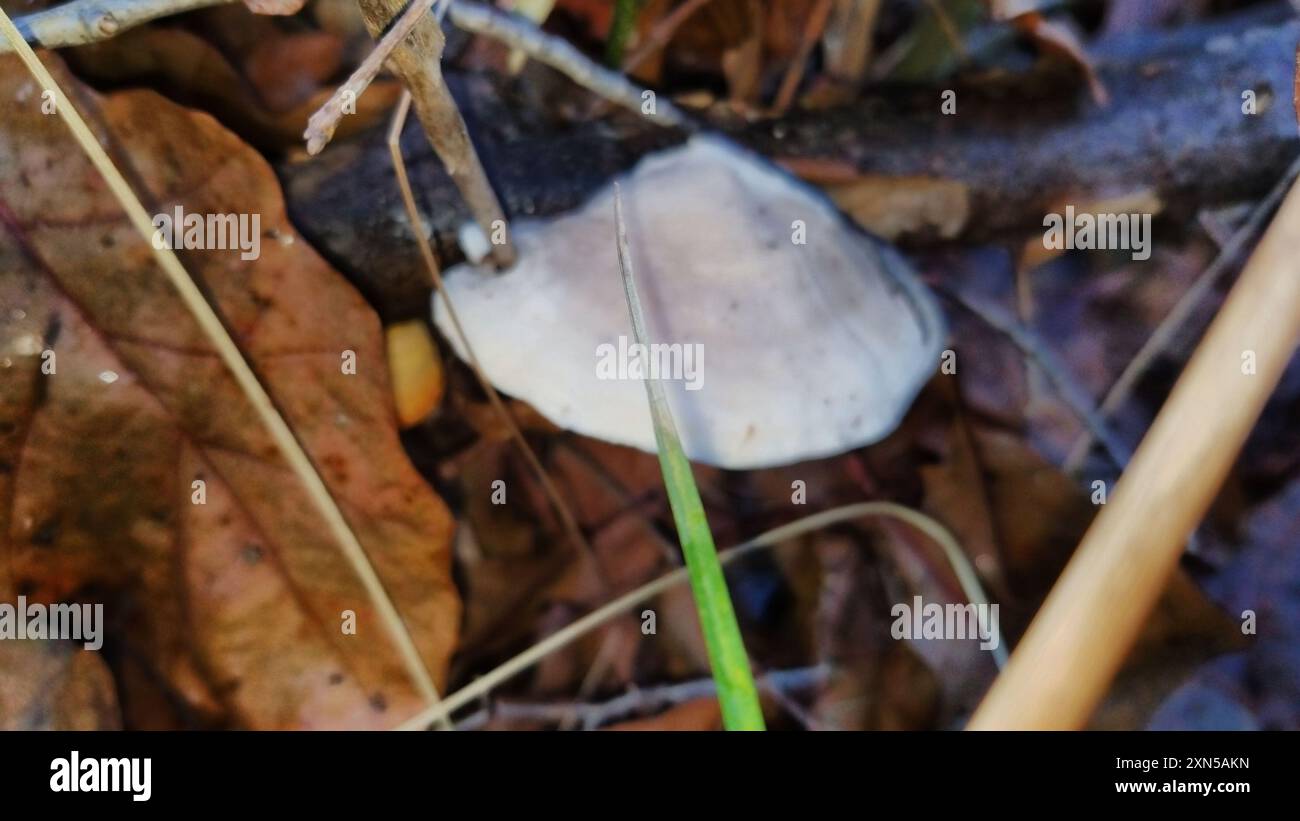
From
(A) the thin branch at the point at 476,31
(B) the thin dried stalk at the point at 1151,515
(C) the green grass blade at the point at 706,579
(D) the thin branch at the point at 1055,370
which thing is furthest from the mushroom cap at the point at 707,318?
(B) the thin dried stalk at the point at 1151,515

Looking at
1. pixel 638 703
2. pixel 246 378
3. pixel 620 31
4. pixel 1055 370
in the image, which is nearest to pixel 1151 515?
pixel 1055 370

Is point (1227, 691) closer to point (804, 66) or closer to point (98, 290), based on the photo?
point (804, 66)

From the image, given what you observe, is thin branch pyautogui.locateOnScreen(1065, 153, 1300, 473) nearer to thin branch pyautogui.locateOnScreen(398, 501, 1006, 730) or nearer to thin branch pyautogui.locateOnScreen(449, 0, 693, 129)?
thin branch pyautogui.locateOnScreen(398, 501, 1006, 730)

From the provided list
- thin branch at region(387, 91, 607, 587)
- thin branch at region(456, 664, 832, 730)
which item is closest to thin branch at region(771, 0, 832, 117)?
thin branch at region(387, 91, 607, 587)

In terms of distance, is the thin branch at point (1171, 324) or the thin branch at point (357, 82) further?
the thin branch at point (1171, 324)

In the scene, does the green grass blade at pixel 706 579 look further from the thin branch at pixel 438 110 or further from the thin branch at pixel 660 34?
the thin branch at pixel 660 34
